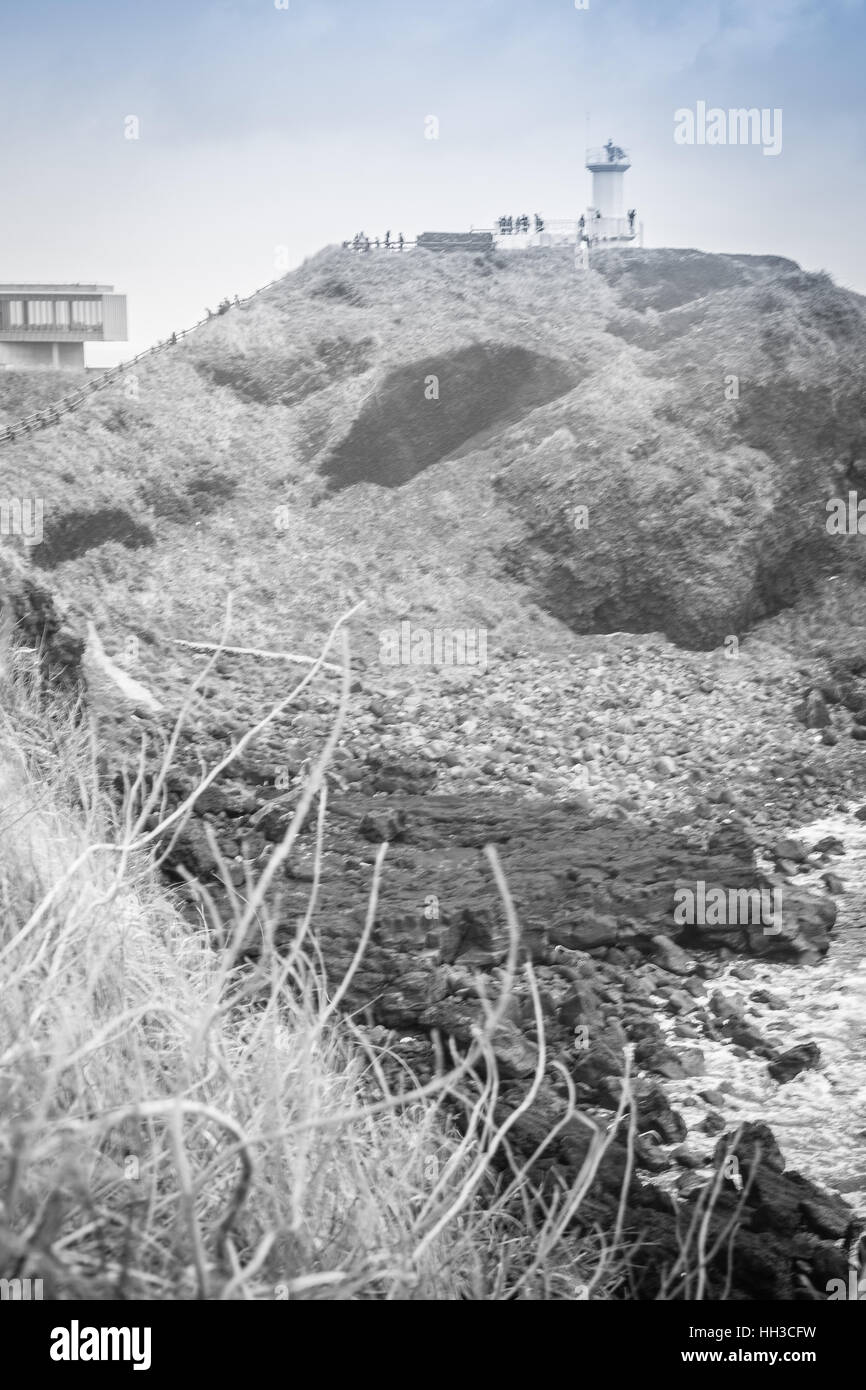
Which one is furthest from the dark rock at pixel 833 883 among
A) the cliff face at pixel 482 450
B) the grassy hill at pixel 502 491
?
the cliff face at pixel 482 450

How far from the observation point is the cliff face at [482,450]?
35.7ft

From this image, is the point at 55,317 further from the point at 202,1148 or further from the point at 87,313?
the point at 202,1148

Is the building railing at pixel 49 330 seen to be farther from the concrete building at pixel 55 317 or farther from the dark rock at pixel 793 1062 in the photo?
the dark rock at pixel 793 1062

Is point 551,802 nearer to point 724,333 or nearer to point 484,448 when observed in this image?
point 484,448

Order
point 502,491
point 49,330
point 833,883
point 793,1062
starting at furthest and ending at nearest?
1. point 502,491
2. point 49,330
3. point 833,883
4. point 793,1062

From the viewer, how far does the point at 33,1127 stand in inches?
51.2

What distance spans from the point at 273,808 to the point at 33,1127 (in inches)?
210

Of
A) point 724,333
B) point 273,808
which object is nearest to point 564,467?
point 724,333

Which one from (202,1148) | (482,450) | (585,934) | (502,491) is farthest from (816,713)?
(202,1148)

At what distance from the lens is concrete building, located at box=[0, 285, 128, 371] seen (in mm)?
10094

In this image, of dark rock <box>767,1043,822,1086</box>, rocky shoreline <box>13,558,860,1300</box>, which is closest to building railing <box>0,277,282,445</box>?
rocky shoreline <box>13,558,860,1300</box>

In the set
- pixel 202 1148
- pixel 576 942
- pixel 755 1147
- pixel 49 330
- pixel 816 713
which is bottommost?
pixel 755 1147

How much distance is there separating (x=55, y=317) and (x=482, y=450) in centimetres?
396

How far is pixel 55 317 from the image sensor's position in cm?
1057
